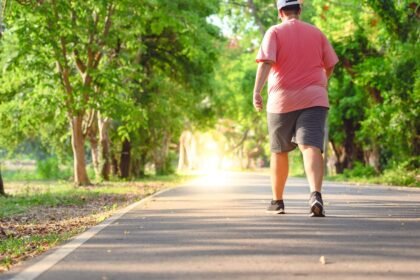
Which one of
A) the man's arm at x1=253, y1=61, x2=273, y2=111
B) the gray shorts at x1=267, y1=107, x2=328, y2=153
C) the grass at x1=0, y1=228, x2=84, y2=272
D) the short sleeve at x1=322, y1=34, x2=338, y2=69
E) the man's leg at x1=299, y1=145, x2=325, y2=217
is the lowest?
the grass at x1=0, y1=228, x2=84, y2=272

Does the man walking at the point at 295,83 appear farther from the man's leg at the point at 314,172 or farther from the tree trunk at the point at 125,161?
the tree trunk at the point at 125,161

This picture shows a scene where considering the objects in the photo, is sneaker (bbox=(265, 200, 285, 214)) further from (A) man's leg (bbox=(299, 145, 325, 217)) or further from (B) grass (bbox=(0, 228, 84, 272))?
(B) grass (bbox=(0, 228, 84, 272))

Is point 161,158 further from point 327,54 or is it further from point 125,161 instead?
point 327,54

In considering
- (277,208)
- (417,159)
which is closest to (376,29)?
(417,159)

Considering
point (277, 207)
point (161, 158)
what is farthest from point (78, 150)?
point (161, 158)

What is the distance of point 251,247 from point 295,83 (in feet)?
9.32

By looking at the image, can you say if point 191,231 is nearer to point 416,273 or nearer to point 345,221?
point 345,221

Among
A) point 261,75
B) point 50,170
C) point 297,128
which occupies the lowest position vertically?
point 50,170

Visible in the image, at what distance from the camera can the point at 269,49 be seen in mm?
8352

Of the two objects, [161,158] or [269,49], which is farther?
[161,158]

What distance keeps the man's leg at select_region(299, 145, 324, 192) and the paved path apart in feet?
1.30

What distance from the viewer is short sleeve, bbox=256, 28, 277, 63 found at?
833cm

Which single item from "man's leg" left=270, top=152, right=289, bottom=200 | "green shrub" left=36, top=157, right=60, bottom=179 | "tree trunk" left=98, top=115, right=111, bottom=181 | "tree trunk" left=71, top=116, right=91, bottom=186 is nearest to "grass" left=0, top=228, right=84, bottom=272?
"man's leg" left=270, top=152, right=289, bottom=200

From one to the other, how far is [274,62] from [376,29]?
16.9 metres
